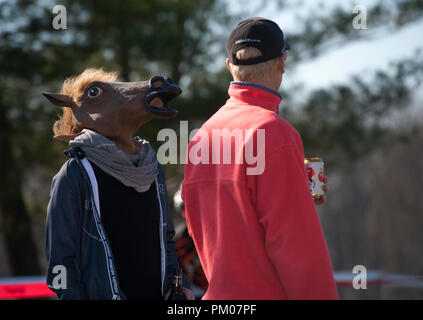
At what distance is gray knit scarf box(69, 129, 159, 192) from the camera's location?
2.33m

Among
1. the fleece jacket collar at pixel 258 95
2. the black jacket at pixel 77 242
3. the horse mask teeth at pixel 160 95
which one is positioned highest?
the horse mask teeth at pixel 160 95

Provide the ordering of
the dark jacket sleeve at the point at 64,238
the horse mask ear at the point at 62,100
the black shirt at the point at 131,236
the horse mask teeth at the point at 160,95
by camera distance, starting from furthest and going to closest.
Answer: the horse mask ear at the point at 62,100 → the horse mask teeth at the point at 160,95 → the black shirt at the point at 131,236 → the dark jacket sleeve at the point at 64,238

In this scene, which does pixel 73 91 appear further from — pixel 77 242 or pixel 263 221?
pixel 263 221

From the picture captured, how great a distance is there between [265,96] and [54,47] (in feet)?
21.7

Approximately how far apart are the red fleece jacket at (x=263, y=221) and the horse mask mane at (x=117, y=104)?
0.53m

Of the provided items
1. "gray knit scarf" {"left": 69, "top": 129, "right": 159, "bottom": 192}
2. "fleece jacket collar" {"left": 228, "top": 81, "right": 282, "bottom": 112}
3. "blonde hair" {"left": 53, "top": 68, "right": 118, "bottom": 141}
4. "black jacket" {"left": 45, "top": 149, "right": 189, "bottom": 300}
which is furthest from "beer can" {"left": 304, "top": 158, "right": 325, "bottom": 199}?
"blonde hair" {"left": 53, "top": 68, "right": 118, "bottom": 141}

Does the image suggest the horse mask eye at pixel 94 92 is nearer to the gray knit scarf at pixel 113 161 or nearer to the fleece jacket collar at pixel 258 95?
the gray knit scarf at pixel 113 161

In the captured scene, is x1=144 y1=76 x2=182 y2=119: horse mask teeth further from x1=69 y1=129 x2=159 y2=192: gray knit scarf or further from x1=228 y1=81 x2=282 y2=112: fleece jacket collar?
x1=228 y1=81 x2=282 y2=112: fleece jacket collar

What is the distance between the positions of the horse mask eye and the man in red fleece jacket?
631 mm

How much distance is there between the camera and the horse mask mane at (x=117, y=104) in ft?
7.96

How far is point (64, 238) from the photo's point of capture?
86.7 inches

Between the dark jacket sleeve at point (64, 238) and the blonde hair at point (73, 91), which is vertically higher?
the blonde hair at point (73, 91)

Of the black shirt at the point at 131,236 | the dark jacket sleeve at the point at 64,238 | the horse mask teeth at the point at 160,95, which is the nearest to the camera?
the dark jacket sleeve at the point at 64,238

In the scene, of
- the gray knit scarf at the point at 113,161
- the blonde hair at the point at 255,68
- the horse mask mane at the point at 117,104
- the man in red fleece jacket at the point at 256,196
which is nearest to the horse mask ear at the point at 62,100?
the horse mask mane at the point at 117,104
